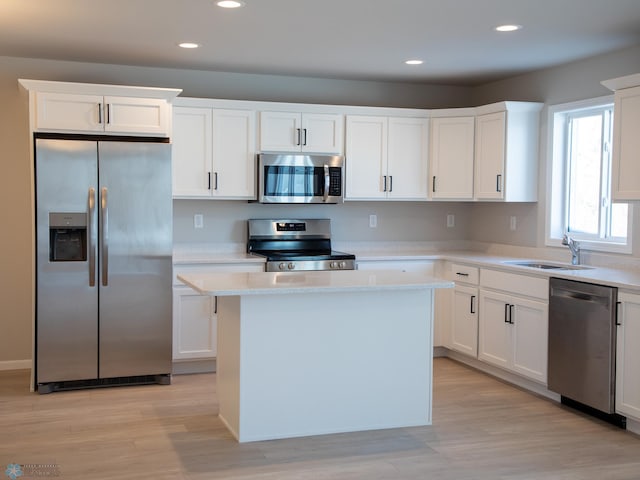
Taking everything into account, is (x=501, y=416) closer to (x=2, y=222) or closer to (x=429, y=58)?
(x=429, y=58)

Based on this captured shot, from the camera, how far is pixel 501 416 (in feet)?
14.4

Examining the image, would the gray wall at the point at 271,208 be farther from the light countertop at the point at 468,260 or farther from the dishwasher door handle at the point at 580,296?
the dishwasher door handle at the point at 580,296

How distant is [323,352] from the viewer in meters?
3.85

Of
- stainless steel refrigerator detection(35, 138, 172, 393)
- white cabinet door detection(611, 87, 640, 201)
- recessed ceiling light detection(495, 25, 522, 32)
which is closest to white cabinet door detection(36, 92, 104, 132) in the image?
stainless steel refrigerator detection(35, 138, 172, 393)

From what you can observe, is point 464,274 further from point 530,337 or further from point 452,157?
point 452,157

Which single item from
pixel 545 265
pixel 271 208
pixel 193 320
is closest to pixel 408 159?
pixel 271 208

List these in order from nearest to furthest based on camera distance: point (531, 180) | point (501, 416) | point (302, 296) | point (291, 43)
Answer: point (302, 296) < point (501, 416) < point (291, 43) < point (531, 180)

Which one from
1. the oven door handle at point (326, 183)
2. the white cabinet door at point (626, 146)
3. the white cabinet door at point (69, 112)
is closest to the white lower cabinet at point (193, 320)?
the oven door handle at point (326, 183)

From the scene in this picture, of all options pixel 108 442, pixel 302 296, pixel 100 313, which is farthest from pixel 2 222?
pixel 302 296

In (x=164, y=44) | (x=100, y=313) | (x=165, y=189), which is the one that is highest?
(x=164, y=44)

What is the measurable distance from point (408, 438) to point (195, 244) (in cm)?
268

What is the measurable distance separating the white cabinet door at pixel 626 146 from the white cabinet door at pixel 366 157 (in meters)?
2.09

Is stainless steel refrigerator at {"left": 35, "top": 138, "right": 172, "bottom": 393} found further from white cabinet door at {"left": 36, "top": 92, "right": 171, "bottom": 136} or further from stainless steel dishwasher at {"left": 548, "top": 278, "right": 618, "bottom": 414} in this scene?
stainless steel dishwasher at {"left": 548, "top": 278, "right": 618, "bottom": 414}

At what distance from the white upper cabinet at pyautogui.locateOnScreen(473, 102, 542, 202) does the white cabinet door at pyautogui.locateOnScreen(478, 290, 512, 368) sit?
882mm
